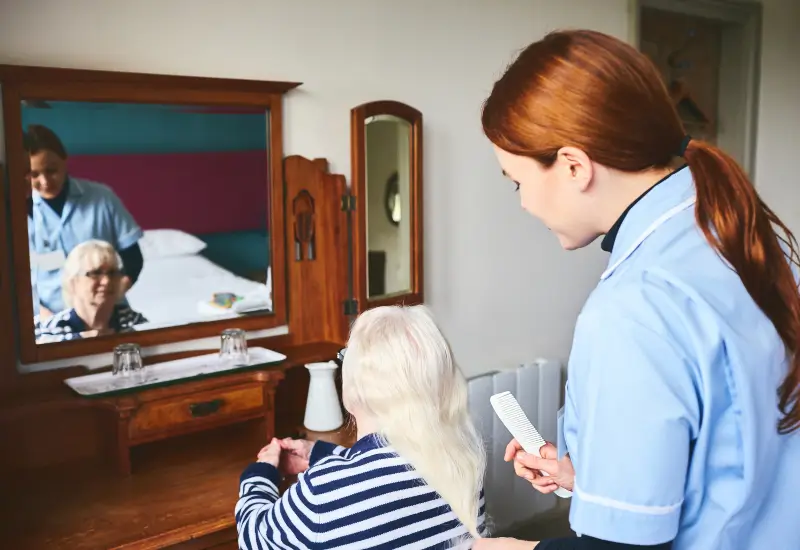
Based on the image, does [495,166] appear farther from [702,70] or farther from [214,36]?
[702,70]

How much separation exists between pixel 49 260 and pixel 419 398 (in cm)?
89

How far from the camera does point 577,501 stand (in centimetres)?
76

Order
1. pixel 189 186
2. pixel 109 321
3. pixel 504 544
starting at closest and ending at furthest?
1. pixel 504 544
2. pixel 109 321
3. pixel 189 186

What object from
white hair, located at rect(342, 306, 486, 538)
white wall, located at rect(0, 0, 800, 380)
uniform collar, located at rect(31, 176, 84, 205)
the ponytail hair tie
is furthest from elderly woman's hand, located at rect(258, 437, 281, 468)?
the ponytail hair tie

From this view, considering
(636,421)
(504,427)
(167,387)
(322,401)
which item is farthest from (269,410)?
(636,421)

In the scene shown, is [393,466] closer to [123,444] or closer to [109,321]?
[123,444]

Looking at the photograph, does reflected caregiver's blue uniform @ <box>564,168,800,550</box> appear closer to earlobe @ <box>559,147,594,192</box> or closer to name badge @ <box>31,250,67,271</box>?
earlobe @ <box>559,147,594,192</box>

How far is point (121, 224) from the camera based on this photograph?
1701 millimetres

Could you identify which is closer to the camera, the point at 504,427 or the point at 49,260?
the point at 49,260

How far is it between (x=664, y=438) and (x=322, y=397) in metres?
1.26

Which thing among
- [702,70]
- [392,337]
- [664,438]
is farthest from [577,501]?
[702,70]

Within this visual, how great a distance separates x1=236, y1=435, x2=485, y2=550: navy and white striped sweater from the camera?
3.79 ft

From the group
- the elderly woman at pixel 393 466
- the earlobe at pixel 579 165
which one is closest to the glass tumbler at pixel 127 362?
the elderly woman at pixel 393 466

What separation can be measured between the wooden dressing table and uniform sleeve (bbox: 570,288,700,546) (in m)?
0.91
